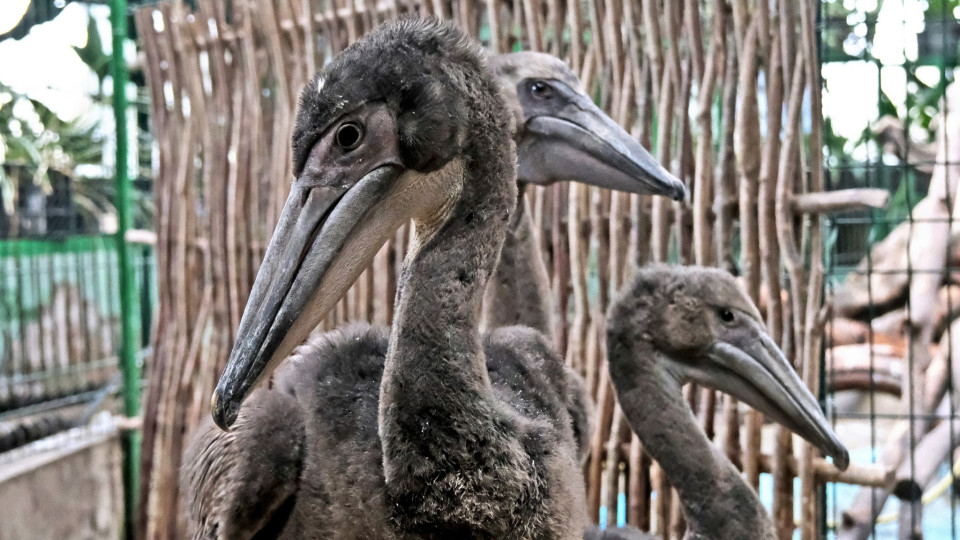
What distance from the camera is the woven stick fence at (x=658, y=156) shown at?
277cm

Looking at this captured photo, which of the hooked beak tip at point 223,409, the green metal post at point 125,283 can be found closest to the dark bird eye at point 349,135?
the hooked beak tip at point 223,409

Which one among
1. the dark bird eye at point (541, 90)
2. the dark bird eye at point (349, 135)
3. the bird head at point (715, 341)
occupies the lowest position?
the bird head at point (715, 341)

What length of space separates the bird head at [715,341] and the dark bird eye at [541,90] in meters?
0.48

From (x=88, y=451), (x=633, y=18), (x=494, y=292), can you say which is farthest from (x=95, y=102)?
(x=494, y=292)

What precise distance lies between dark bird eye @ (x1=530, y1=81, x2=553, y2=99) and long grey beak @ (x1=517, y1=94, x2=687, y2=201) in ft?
0.16

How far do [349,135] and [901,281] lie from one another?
13.4ft

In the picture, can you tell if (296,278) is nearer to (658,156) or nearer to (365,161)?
(365,161)

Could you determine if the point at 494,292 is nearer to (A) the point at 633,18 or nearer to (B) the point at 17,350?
(A) the point at 633,18

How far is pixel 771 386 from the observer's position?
204 centimetres

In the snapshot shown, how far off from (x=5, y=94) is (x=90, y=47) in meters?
0.58

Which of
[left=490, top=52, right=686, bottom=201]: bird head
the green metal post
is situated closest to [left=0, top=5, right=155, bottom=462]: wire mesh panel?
the green metal post

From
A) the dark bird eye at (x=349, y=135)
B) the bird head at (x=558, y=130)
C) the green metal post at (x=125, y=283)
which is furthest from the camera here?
the green metal post at (x=125, y=283)

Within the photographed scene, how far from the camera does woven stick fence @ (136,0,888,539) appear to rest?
277cm

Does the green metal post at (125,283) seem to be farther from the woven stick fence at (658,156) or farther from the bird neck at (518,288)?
the bird neck at (518,288)
